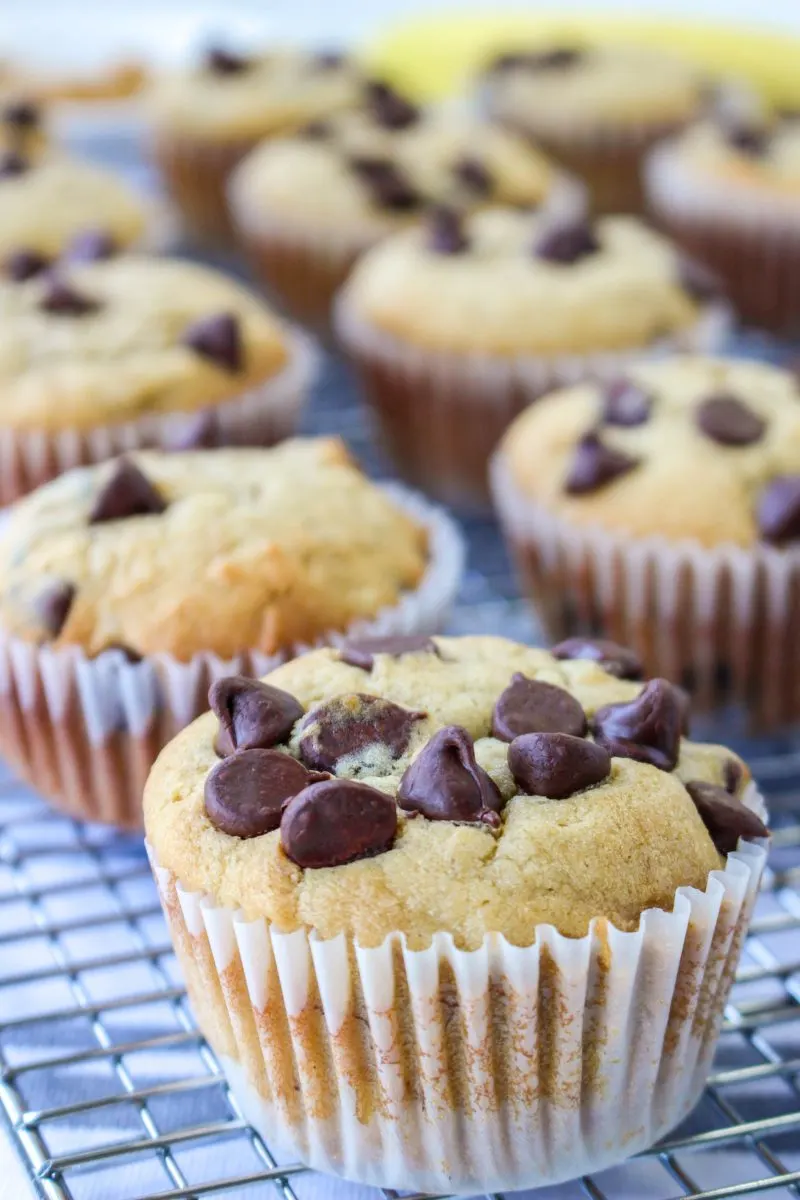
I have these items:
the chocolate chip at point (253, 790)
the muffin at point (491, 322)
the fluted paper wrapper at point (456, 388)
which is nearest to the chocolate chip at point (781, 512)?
A: the fluted paper wrapper at point (456, 388)

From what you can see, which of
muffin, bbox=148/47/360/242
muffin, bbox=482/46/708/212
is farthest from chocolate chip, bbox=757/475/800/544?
muffin, bbox=148/47/360/242

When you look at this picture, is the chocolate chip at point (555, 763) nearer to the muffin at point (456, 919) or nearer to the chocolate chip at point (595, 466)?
the muffin at point (456, 919)

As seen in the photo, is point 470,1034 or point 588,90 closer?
point 470,1034

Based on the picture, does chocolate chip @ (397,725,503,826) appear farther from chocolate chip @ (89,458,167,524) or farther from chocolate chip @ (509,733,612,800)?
chocolate chip @ (89,458,167,524)

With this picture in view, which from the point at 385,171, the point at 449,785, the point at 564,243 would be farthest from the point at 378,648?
the point at 385,171

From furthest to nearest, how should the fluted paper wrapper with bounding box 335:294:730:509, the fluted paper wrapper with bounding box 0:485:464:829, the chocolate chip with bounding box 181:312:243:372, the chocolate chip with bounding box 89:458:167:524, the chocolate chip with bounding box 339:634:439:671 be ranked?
the fluted paper wrapper with bounding box 335:294:730:509
the chocolate chip with bounding box 181:312:243:372
the chocolate chip with bounding box 89:458:167:524
the fluted paper wrapper with bounding box 0:485:464:829
the chocolate chip with bounding box 339:634:439:671

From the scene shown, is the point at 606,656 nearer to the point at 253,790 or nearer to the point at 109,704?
the point at 253,790
